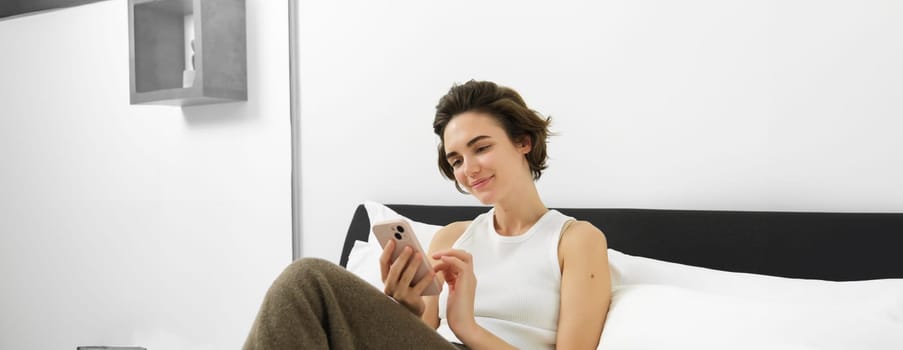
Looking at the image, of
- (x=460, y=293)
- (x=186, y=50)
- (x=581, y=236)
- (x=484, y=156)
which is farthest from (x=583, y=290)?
(x=186, y=50)

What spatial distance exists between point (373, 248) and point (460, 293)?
59 centimetres

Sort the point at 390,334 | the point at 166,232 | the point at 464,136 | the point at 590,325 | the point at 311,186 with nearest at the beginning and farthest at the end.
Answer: the point at 390,334
the point at 590,325
the point at 464,136
the point at 311,186
the point at 166,232

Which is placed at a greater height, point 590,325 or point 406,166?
point 406,166

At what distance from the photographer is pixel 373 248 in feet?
5.91

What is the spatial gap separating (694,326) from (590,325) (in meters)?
0.20

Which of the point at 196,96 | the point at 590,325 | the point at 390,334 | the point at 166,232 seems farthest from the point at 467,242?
the point at 166,232

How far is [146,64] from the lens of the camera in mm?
2363

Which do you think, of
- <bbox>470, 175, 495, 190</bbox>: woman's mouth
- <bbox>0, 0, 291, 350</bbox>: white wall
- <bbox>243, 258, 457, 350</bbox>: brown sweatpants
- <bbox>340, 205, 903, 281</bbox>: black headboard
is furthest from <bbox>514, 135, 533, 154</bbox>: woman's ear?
<bbox>0, 0, 291, 350</bbox>: white wall

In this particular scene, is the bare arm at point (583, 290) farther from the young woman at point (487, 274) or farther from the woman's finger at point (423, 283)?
the woman's finger at point (423, 283)

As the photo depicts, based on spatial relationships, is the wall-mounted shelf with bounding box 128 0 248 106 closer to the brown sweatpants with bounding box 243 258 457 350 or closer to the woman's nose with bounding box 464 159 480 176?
the woman's nose with bounding box 464 159 480 176

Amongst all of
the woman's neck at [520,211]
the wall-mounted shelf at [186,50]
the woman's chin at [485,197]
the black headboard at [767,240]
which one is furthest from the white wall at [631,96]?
the woman's chin at [485,197]

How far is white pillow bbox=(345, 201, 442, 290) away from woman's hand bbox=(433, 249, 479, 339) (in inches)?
15.5

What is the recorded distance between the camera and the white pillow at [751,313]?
105 cm

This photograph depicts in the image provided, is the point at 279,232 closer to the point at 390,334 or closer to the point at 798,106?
the point at 390,334
